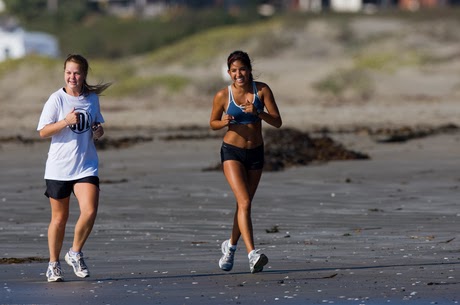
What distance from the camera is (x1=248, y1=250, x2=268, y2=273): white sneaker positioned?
30.3 ft

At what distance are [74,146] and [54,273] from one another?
86 centimetres

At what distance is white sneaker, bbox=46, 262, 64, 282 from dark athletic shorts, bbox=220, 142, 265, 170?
1.45m

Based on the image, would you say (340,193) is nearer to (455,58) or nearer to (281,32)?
(455,58)

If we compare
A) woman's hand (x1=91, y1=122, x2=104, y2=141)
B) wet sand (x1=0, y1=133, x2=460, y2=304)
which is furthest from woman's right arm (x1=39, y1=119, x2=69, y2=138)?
wet sand (x1=0, y1=133, x2=460, y2=304)

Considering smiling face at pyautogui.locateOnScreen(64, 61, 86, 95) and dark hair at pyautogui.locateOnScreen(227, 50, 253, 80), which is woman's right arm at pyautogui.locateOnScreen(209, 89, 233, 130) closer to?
dark hair at pyautogui.locateOnScreen(227, 50, 253, 80)

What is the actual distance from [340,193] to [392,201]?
1.01 m

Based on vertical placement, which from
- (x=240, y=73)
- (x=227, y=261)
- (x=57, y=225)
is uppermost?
(x=240, y=73)

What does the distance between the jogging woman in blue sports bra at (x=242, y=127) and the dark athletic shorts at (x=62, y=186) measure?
3.45ft

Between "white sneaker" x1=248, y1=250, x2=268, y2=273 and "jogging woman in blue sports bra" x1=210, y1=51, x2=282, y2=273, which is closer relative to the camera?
"white sneaker" x1=248, y1=250, x2=268, y2=273

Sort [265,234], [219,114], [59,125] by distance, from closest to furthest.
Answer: [59,125] < [219,114] < [265,234]

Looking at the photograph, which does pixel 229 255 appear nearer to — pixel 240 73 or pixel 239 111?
pixel 239 111

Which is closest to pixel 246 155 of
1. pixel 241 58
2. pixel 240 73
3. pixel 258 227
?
pixel 240 73

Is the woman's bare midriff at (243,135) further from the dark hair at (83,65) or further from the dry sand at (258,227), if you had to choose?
the dark hair at (83,65)

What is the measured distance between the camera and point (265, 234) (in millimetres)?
11773
